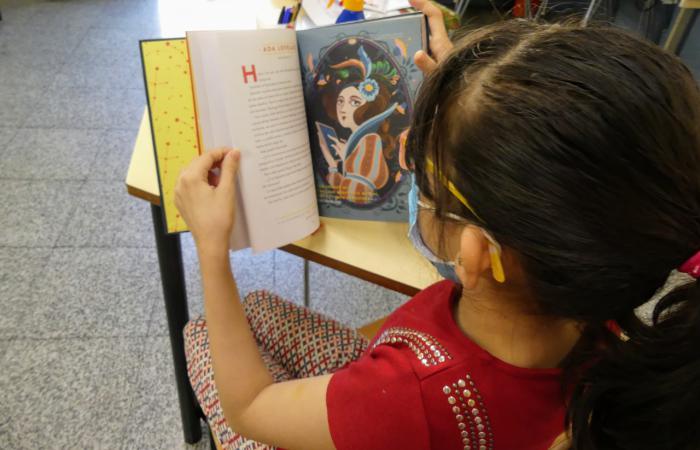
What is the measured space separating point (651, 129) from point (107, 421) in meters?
1.22

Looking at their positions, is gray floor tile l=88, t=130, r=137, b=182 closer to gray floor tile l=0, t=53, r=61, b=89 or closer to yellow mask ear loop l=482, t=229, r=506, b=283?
gray floor tile l=0, t=53, r=61, b=89

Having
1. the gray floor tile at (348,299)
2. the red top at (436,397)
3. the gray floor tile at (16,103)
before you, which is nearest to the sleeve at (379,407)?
the red top at (436,397)

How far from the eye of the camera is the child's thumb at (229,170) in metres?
0.60

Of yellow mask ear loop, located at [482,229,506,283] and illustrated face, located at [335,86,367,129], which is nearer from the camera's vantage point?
yellow mask ear loop, located at [482,229,506,283]

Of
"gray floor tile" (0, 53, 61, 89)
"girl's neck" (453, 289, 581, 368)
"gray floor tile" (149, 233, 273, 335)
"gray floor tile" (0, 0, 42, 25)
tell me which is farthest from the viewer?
"gray floor tile" (0, 0, 42, 25)

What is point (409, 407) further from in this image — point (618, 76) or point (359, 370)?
point (618, 76)

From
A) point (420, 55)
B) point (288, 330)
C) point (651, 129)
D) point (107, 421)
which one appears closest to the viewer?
point (651, 129)

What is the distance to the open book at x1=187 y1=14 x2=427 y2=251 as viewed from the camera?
0.61 m

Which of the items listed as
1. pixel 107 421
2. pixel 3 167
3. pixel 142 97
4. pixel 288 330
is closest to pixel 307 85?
pixel 288 330

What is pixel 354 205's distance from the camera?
29.2 inches

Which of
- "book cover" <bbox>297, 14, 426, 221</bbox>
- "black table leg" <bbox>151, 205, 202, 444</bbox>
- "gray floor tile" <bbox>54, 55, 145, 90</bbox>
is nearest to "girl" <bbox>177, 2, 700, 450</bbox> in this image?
"book cover" <bbox>297, 14, 426, 221</bbox>

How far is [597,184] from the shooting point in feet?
1.25

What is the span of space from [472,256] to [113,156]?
1790 mm

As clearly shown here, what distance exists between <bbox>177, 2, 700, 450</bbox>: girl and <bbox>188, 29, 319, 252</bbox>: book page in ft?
0.16
